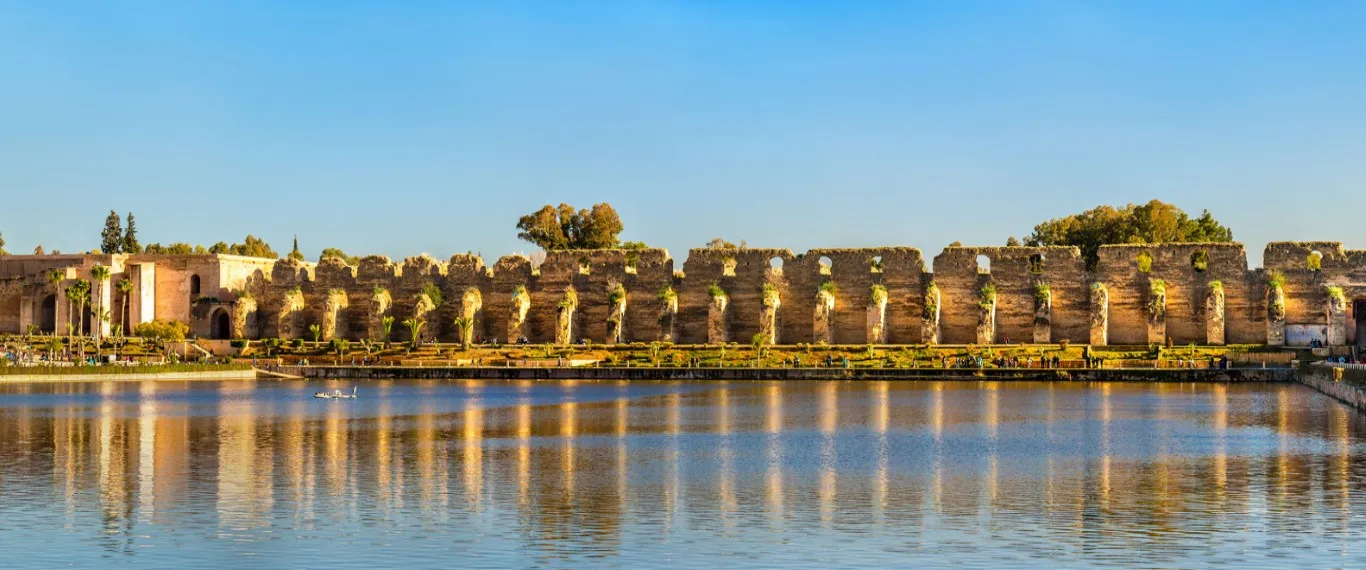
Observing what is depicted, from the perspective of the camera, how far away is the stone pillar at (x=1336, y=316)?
54.5 metres

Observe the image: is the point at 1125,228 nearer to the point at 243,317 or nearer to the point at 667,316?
the point at 667,316

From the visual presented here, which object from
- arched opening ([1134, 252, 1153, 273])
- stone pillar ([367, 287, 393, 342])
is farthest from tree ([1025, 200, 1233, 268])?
stone pillar ([367, 287, 393, 342])

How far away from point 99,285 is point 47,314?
4.50m

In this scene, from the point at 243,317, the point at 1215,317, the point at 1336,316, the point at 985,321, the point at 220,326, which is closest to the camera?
the point at 1336,316

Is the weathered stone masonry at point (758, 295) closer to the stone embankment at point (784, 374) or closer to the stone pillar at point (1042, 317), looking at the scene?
the stone pillar at point (1042, 317)

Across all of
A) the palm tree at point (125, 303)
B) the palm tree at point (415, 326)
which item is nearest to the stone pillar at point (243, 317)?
the palm tree at point (125, 303)

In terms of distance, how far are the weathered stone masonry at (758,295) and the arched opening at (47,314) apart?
0.32 ft

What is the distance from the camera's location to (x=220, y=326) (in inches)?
2616

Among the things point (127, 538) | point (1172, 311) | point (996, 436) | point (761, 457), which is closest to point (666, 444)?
point (761, 457)

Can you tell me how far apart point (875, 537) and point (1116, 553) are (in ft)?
7.28

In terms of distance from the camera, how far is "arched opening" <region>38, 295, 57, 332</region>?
65.8 meters

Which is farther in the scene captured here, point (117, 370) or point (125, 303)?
point (125, 303)

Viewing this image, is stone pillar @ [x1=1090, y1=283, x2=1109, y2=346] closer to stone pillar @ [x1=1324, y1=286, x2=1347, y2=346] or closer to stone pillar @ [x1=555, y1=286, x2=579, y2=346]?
stone pillar @ [x1=1324, y1=286, x2=1347, y2=346]

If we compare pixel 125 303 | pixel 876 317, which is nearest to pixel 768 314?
pixel 876 317
